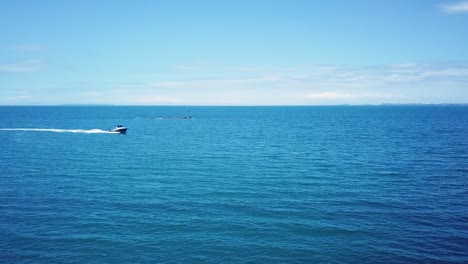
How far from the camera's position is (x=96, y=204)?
130ft

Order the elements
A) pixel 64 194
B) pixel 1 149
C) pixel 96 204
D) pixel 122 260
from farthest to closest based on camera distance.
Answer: pixel 1 149, pixel 64 194, pixel 96 204, pixel 122 260

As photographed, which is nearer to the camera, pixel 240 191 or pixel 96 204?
pixel 96 204

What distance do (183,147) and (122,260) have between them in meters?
56.6

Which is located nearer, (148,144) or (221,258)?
(221,258)

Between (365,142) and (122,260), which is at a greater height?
(365,142)

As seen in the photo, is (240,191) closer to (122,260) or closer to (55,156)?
(122,260)

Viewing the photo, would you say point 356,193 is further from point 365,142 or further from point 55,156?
point 55,156

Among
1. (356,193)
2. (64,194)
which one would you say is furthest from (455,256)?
(64,194)

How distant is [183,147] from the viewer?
8362 centimetres

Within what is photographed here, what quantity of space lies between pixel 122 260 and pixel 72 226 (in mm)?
9028

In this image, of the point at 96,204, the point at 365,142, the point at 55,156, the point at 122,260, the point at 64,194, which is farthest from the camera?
the point at 365,142

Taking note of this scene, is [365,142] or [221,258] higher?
[365,142]

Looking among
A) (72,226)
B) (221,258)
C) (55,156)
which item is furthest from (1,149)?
(221,258)

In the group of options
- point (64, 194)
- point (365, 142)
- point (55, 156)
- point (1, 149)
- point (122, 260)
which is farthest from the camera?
point (365, 142)
